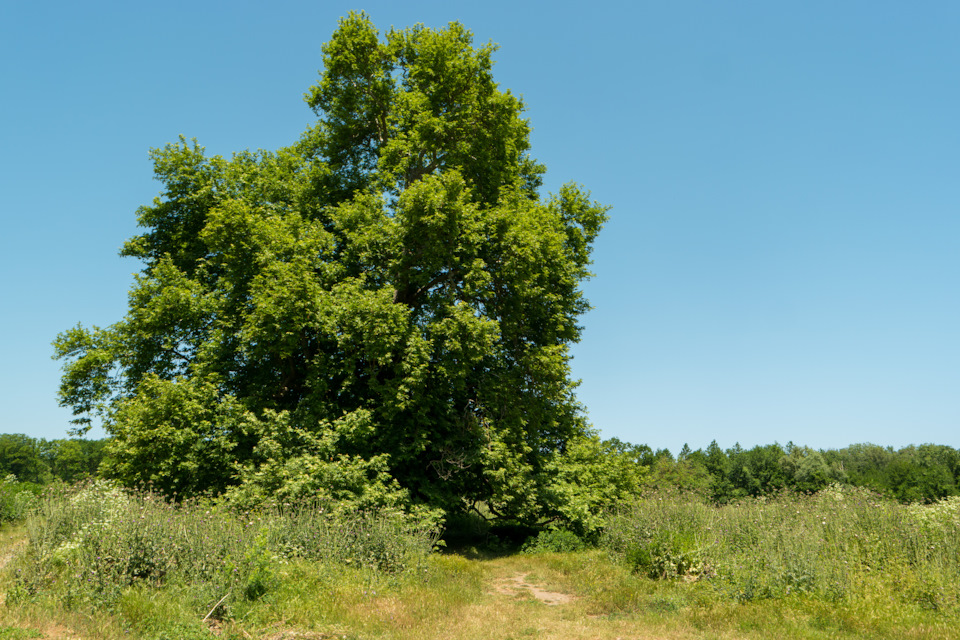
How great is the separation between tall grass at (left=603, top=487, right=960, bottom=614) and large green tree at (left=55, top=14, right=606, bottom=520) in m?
4.98

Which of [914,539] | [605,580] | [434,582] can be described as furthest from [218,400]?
[914,539]

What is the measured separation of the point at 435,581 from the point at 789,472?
80182mm

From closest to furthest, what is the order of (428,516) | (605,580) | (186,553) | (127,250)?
(186,553)
(605,580)
(428,516)
(127,250)

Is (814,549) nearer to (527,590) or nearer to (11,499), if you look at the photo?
(527,590)

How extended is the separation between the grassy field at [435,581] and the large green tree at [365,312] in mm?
3320

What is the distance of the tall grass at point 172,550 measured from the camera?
808 centimetres

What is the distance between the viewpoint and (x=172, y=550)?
8.98m

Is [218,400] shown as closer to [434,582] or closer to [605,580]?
[434,582]

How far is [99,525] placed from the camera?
921 centimetres

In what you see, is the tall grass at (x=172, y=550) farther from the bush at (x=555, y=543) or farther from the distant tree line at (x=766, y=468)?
the distant tree line at (x=766, y=468)

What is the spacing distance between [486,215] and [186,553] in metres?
12.1

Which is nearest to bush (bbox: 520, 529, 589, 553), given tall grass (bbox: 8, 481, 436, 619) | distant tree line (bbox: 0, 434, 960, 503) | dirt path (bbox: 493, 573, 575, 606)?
dirt path (bbox: 493, 573, 575, 606)

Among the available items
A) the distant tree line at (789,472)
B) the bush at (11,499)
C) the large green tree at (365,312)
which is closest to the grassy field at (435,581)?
the large green tree at (365,312)

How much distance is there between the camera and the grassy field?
765 cm
